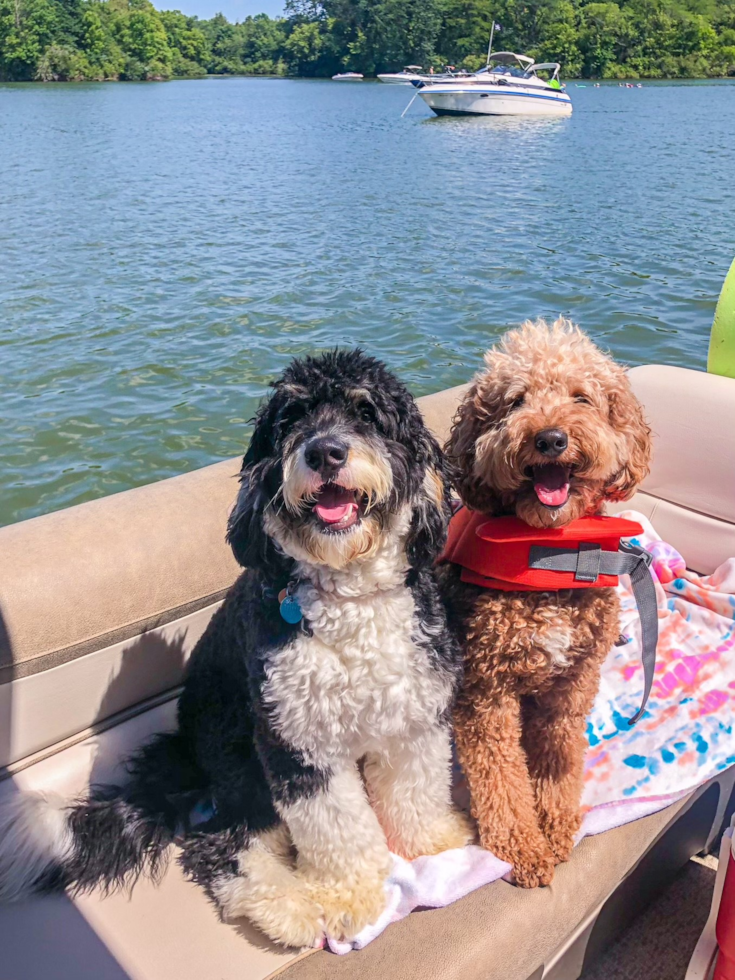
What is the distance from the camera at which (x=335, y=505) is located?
5.31 ft

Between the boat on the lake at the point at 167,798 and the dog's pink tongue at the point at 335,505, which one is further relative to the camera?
the boat on the lake at the point at 167,798

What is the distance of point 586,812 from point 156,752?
1189mm

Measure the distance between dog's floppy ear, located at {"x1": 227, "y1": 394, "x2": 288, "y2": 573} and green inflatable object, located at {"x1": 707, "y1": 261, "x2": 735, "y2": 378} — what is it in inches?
86.6

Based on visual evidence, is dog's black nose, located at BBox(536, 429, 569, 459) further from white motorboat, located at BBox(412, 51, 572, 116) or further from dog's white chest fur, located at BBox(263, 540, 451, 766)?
white motorboat, located at BBox(412, 51, 572, 116)

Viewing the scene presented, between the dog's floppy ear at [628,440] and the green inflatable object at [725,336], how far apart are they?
1.35 metres

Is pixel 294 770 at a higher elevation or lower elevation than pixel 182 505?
lower

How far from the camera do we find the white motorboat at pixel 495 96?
32469 mm

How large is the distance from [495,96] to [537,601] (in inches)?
1408

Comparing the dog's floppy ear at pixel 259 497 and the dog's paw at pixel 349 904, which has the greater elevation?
the dog's floppy ear at pixel 259 497

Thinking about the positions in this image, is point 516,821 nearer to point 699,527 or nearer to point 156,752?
point 156,752

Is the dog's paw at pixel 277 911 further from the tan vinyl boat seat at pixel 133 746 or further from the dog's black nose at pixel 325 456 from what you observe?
the dog's black nose at pixel 325 456

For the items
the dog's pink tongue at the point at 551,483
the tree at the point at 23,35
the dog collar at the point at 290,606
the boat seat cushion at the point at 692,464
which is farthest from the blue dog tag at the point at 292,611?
the tree at the point at 23,35

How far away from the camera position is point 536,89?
33.4 metres

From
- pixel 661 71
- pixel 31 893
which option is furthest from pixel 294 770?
pixel 661 71
